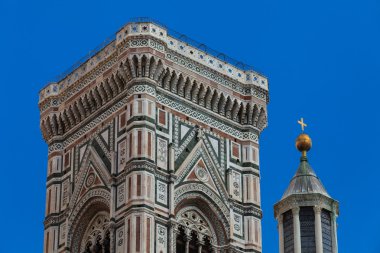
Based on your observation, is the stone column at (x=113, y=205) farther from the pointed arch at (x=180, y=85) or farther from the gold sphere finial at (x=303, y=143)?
the gold sphere finial at (x=303, y=143)

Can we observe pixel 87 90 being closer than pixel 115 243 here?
No

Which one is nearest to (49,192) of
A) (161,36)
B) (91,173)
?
(91,173)

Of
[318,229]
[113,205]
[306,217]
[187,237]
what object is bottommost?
[187,237]

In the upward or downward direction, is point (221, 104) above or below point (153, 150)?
above

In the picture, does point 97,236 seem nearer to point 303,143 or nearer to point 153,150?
point 153,150

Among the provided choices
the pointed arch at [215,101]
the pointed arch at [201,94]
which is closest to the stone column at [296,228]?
the pointed arch at [215,101]

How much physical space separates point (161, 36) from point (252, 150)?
14.6ft

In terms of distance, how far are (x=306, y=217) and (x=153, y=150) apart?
18.1 feet

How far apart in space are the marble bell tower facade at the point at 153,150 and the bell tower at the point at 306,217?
0.19 metres

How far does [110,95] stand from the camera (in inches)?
2323

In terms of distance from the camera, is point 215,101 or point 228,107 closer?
point 215,101

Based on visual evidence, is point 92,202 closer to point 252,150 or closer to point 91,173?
point 91,173

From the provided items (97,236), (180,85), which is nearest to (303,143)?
(180,85)

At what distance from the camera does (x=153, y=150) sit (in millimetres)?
57031
